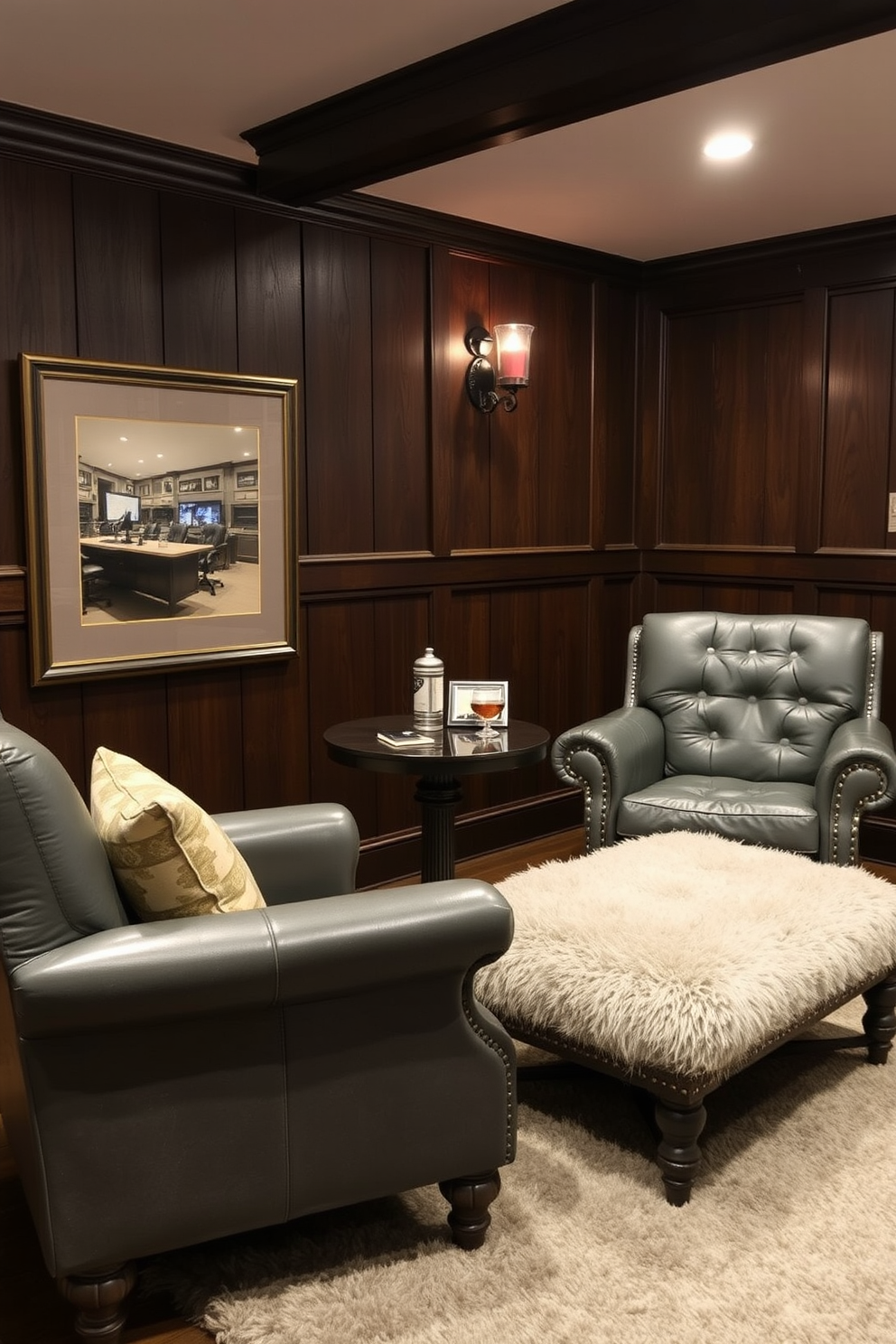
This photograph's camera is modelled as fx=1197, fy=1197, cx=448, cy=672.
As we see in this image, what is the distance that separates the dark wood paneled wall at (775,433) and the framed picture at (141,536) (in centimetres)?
203

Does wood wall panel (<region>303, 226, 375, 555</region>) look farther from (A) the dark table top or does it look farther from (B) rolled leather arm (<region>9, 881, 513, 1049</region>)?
(B) rolled leather arm (<region>9, 881, 513, 1049</region>)

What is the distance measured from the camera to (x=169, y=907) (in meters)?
1.97

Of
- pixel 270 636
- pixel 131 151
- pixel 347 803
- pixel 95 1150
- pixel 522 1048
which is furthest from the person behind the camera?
pixel 347 803

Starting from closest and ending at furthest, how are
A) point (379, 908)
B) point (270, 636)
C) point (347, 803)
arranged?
1. point (379, 908)
2. point (270, 636)
3. point (347, 803)

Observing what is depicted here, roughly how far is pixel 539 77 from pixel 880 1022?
234 centimetres

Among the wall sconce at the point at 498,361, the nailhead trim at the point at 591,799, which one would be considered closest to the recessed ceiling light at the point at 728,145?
the wall sconce at the point at 498,361

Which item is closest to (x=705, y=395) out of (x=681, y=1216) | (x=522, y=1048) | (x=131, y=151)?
(x=131, y=151)

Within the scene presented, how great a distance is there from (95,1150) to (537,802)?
323 centimetres

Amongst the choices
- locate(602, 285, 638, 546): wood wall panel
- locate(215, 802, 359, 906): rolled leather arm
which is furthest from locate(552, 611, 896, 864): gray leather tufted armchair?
locate(215, 802, 359, 906): rolled leather arm

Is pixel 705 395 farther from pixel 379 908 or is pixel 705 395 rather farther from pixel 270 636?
pixel 379 908

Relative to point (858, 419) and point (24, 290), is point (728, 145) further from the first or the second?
point (24, 290)

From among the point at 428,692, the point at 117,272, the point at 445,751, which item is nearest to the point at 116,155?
the point at 117,272

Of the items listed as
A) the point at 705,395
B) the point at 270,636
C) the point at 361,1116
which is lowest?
the point at 361,1116

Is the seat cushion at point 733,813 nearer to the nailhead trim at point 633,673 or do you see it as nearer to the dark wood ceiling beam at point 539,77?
the nailhead trim at point 633,673
